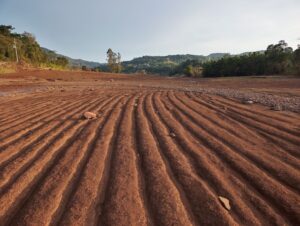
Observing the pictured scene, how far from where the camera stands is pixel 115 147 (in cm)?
416

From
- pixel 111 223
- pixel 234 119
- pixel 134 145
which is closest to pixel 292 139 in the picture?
pixel 234 119

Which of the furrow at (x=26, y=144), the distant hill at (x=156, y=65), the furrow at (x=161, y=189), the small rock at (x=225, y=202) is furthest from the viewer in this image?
the distant hill at (x=156, y=65)

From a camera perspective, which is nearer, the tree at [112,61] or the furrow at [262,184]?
the furrow at [262,184]

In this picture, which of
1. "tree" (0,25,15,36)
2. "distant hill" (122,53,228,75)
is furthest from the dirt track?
"distant hill" (122,53,228,75)

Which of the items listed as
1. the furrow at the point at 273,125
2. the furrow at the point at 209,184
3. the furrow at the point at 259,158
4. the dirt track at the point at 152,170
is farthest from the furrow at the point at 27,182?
the furrow at the point at 273,125

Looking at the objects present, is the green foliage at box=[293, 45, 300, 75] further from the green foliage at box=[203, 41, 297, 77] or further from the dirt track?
the dirt track

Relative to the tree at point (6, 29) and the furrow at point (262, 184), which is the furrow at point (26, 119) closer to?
the furrow at point (262, 184)

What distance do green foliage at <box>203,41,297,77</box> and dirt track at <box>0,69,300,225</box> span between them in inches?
995

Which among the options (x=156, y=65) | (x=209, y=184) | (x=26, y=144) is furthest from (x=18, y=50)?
(x=156, y=65)

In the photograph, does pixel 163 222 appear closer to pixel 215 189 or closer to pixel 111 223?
pixel 111 223

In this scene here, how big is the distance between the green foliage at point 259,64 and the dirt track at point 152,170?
82.9 feet

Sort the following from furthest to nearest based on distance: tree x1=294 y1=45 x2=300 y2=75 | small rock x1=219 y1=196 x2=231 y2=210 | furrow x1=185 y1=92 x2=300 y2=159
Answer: tree x1=294 y1=45 x2=300 y2=75, furrow x1=185 y1=92 x2=300 y2=159, small rock x1=219 y1=196 x2=231 y2=210

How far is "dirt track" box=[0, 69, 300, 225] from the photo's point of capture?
2.45 m

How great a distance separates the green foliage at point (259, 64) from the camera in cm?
2970
